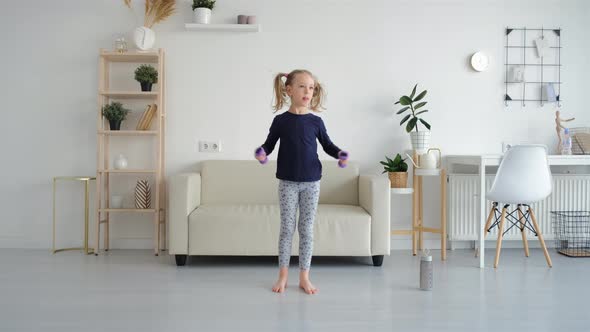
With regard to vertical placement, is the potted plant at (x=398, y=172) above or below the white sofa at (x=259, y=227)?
above

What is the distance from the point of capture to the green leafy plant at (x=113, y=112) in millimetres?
3810

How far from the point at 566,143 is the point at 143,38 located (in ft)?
10.9

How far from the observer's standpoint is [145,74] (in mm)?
3816

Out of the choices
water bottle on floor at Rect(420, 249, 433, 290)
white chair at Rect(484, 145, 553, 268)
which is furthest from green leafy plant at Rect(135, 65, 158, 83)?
white chair at Rect(484, 145, 553, 268)

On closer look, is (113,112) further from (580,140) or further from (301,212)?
(580,140)

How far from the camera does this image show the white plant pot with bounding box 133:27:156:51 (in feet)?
12.6

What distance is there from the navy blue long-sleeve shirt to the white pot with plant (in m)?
1.73

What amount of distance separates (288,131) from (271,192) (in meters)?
1.31

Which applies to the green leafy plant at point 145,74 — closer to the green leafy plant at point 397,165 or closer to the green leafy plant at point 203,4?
the green leafy plant at point 203,4

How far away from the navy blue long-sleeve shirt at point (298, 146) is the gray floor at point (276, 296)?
2.09 ft

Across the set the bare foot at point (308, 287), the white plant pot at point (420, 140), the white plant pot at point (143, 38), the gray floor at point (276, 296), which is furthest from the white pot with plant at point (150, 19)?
the bare foot at point (308, 287)

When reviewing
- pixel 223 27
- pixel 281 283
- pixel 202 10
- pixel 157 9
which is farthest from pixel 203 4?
pixel 281 283

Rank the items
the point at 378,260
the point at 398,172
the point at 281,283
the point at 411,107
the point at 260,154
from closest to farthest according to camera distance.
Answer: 1. the point at 260,154
2. the point at 281,283
3. the point at 378,260
4. the point at 398,172
5. the point at 411,107

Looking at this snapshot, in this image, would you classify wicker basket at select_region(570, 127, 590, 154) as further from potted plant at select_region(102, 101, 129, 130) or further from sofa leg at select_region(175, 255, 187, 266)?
potted plant at select_region(102, 101, 129, 130)
